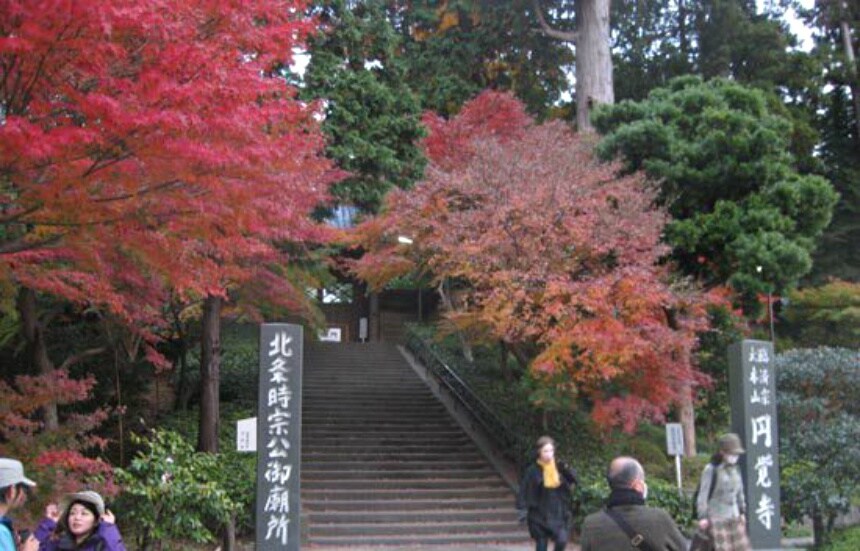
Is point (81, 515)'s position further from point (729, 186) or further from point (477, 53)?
point (477, 53)

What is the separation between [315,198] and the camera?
46.5ft

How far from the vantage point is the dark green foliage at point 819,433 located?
1210 centimetres

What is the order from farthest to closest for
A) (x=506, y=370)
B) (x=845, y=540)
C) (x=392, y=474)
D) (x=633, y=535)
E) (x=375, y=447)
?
(x=506, y=370)
(x=375, y=447)
(x=392, y=474)
(x=845, y=540)
(x=633, y=535)

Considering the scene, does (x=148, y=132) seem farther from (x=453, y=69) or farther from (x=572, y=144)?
(x=453, y=69)

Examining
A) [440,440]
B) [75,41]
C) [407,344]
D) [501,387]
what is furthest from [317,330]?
[75,41]

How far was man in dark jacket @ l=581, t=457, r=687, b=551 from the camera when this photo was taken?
404 centimetres

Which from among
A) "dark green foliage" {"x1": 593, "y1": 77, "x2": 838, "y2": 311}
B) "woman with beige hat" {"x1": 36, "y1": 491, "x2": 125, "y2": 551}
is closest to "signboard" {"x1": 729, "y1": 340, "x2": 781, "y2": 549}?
"dark green foliage" {"x1": 593, "y1": 77, "x2": 838, "y2": 311}

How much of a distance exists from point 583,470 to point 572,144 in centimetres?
635

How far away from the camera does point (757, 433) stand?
9.95 metres

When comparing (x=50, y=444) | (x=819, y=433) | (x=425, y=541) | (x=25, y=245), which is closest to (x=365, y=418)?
(x=425, y=541)

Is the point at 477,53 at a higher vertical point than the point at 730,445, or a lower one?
higher

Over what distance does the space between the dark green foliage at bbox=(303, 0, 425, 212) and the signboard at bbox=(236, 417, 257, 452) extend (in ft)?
28.5

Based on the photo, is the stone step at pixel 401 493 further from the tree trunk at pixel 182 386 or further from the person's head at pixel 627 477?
the person's head at pixel 627 477

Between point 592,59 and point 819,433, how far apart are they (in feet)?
43.0
